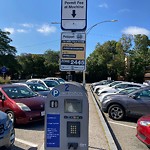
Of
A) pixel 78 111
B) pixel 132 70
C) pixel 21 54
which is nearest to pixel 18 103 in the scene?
pixel 78 111

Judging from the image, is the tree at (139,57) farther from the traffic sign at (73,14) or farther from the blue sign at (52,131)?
the blue sign at (52,131)

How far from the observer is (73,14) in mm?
5352

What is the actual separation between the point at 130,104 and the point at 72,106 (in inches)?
262

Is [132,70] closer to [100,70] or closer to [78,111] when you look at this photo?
[100,70]

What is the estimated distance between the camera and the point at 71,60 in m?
5.42

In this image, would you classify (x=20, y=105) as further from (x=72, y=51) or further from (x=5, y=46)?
(x=5, y=46)

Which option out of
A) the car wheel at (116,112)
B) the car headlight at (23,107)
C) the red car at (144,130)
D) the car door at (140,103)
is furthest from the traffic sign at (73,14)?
the car wheel at (116,112)

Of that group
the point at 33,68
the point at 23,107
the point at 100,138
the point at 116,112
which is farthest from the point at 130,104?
the point at 33,68

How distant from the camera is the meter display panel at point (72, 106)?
4.30m

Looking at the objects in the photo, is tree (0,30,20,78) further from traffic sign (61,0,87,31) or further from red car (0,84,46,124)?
traffic sign (61,0,87,31)

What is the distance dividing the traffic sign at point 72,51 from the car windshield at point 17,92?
4660mm

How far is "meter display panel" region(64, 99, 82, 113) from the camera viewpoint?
4.30 metres

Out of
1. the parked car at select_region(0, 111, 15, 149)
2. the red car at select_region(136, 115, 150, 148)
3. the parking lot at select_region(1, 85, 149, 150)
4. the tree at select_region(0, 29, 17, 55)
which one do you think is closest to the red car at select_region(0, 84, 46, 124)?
the parking lot at select_region(1, 85, 149, 150)

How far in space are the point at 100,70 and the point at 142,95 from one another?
5469cm
